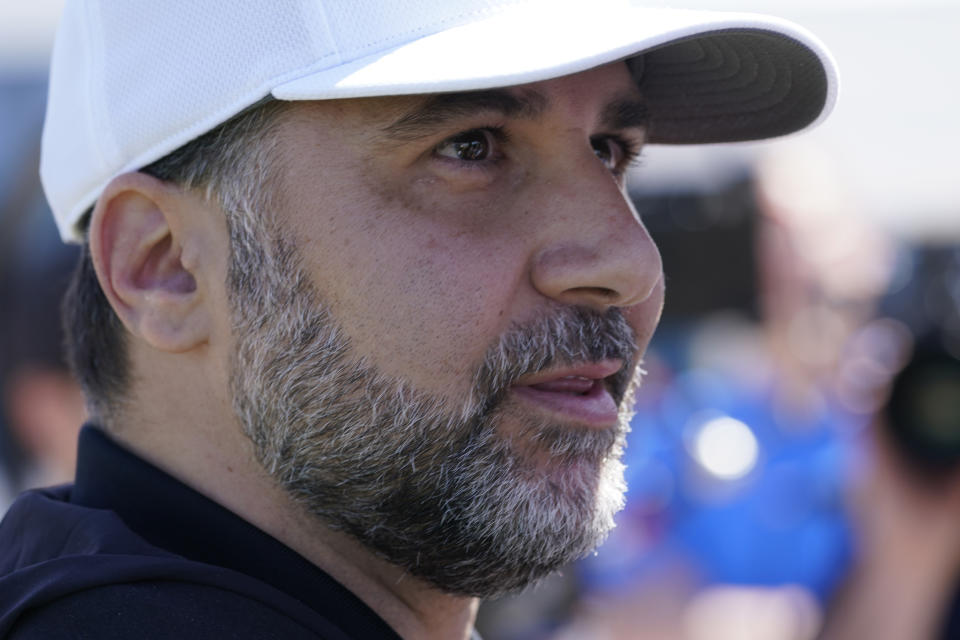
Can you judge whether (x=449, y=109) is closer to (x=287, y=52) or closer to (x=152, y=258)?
(x=287, y=52)

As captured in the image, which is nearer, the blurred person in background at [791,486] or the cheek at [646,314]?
the cheek at [646,314]

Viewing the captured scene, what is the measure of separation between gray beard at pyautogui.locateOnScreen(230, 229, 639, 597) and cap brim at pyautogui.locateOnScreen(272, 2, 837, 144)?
27 cm

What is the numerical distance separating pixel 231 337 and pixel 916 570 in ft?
7.30

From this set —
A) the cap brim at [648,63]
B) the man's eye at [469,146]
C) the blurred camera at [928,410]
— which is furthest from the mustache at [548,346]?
the blurred camera at [928,410]

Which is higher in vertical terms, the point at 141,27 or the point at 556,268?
the point at 141,27

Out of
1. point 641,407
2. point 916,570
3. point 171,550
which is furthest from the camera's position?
point 641,407

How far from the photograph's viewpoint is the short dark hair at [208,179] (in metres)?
1.68

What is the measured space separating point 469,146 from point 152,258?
459 millimetres

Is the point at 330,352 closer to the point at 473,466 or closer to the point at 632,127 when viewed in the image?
the point at 473,466

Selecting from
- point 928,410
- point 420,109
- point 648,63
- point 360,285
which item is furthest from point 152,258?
point 928,410

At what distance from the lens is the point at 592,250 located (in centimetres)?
170

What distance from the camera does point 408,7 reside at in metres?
1.63

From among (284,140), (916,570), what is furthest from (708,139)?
(916,570)

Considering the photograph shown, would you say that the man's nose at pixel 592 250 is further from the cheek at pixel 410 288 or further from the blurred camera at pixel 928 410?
the blurred camera at pixel 928 410
